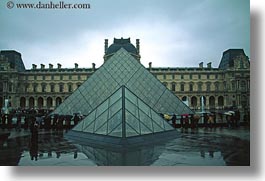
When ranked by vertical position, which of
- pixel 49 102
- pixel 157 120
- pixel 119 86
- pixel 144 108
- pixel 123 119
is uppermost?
pixel 119 86

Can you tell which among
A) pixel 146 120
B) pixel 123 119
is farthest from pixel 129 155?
pixel 146 120

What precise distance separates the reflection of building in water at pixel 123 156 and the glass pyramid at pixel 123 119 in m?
0.64

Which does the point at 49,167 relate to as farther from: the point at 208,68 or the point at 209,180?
the point at 208,68

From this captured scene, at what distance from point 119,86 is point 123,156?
32.0 ft

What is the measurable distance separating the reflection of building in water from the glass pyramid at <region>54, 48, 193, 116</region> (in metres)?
7.87

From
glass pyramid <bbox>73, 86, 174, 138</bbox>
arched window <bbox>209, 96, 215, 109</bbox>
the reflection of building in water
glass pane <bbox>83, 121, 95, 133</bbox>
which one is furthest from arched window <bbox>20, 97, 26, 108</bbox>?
the reflection of building in water

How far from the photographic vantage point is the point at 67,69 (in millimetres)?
50344

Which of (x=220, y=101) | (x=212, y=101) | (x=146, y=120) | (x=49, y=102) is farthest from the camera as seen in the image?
(x=49, y=102)

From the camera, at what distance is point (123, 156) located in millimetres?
5859

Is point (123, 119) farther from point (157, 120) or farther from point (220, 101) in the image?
point (220, 101)

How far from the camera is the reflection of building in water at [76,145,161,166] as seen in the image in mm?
5559

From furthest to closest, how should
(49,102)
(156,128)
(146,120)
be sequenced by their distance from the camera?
(49,102) → (156,128) → (146,120)

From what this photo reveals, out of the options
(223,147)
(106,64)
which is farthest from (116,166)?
(106,64)

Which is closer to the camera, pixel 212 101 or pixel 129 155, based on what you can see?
pixel 129 155
